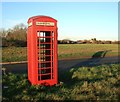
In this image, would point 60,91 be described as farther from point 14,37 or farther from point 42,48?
point 14,37

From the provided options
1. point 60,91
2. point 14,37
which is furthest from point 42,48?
point 14,37

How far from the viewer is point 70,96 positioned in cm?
807

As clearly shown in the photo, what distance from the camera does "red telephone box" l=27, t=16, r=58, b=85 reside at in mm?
9852

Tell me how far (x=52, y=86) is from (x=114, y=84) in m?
2.59

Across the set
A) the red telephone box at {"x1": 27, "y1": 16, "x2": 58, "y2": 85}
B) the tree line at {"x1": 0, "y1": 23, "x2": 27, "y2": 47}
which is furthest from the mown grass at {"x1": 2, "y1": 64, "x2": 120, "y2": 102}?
the tree line at {"x1": 0, "y1": 23, "x2": 27, "y2": 47}

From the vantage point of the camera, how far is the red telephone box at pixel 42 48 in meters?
9.85

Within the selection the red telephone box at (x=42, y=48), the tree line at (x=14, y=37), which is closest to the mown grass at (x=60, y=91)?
the red telephone box at (x=42, y=48)

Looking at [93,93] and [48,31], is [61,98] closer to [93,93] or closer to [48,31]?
[93,93]

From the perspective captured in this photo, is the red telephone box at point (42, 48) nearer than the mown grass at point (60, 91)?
No

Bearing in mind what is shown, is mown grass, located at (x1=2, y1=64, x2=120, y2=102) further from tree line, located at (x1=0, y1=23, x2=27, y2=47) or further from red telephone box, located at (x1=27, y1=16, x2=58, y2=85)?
tree line, located at (x1=0, y1=23, x2=27, y2=47)

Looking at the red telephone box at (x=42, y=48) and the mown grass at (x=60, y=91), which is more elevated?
the red telephone box at (x=42, y=48)

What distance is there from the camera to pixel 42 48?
10281 millimetres

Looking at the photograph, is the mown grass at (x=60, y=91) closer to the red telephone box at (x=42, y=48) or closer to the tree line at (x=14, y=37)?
the red telephone box at (x=42, y=48)

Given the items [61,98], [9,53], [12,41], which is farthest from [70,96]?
[12,41]
